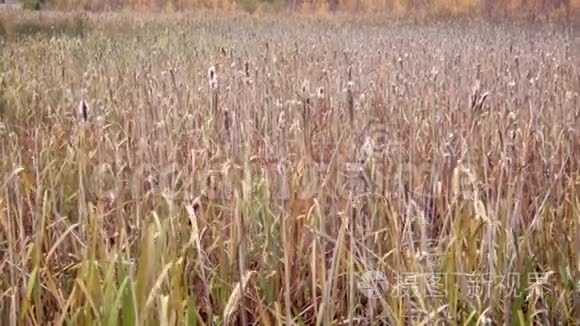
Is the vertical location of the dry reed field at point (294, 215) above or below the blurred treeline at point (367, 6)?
below

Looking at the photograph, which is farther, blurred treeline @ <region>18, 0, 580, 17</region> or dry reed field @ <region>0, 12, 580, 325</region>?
blurred treeline @ <region>18, 0, 580, 17</region>

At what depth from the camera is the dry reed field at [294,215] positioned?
85 centimetres

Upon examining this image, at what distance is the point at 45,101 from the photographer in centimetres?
242

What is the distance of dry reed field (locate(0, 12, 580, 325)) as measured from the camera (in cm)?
85

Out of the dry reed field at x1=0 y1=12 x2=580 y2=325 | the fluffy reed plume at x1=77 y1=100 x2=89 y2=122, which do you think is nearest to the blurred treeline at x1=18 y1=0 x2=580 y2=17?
the dry reed field at x1=0 y1=12 x2=580 y2=325

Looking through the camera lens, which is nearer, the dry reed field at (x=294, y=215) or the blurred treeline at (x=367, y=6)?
the dry reed field at (x=294, y=215)

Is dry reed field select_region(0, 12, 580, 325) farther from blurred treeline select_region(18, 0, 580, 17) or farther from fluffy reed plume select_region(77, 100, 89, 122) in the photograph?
blurred treeline select_region(18, 0, 580, 17)

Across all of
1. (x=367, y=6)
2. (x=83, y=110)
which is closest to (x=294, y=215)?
(x=83, y=110)

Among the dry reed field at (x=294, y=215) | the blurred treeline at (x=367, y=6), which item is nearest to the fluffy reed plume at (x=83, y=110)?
the dry reed field at (x=294, y=215)

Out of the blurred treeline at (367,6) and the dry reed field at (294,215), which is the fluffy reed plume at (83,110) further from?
the blurred treeline at (367,6)

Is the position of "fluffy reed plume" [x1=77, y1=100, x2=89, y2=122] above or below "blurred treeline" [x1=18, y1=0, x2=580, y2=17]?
below

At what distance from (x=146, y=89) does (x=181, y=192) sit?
86 centimetres

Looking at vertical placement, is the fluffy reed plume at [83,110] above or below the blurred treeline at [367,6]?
below

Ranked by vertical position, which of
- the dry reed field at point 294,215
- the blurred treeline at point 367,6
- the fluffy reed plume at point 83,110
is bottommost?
the dry reed field at point 294,215
